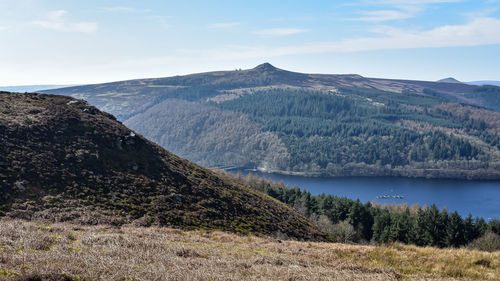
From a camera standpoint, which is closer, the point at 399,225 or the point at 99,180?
the point at 99,180

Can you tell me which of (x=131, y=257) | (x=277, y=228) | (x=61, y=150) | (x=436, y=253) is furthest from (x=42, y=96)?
(x=436, y=253)

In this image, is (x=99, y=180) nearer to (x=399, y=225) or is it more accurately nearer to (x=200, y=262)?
(x=200, y=262)

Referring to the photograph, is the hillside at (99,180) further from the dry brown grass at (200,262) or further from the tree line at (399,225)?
the tree line at (399,225)

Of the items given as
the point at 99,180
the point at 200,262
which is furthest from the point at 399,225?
the point at 200,262

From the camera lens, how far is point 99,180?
44562 millimetres

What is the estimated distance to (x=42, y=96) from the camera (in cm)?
6400

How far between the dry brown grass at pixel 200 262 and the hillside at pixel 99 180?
1482 centimetres

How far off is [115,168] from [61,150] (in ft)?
24.0

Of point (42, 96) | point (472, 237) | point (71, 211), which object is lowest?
point (472, 237)

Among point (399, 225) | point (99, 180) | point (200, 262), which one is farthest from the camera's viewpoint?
point (399, 225)

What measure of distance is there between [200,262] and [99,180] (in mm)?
31770

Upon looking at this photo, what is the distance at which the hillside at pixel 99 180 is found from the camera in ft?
121

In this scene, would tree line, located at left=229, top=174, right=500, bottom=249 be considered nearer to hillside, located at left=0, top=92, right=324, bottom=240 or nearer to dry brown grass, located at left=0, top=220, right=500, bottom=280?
hillside, located at left=0, top=92, right=324, bottom=240

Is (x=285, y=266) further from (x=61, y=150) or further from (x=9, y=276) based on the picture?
(x=61, y=150)
